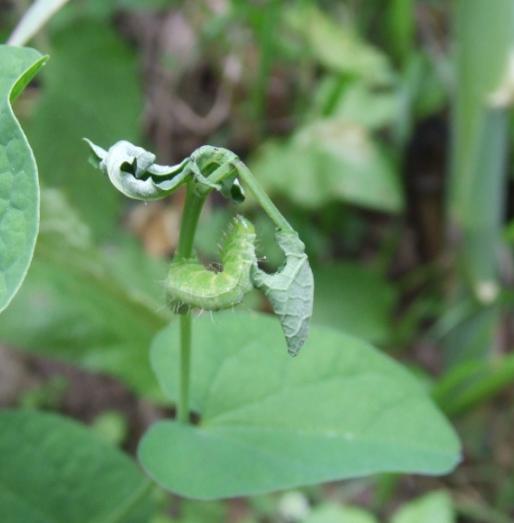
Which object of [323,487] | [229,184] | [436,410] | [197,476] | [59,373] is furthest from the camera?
[59,373]

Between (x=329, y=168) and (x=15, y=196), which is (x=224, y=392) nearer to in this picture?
(x=15, y=196)

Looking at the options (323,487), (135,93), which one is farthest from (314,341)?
(135,93)

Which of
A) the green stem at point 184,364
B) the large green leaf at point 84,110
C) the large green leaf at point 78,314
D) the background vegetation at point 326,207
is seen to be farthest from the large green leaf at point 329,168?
the green stem at point 184,364

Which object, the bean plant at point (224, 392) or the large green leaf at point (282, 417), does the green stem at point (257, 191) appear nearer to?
the bean plant at point (224, 392)

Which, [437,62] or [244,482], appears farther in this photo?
[437,62]

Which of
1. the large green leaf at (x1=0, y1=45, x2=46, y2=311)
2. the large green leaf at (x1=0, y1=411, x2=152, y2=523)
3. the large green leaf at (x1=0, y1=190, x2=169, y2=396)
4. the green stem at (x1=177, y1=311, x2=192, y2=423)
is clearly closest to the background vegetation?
the large green leaf at (x1=0, y1=190, x2=169, y2=396)

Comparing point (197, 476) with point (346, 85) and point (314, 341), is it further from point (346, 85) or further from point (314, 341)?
point (346, 85)

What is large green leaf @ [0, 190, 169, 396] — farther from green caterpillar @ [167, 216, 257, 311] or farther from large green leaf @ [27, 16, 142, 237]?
green caterpillar @ [167, 216, 257, 311]

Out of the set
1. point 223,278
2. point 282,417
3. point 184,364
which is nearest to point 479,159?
point 282,417
